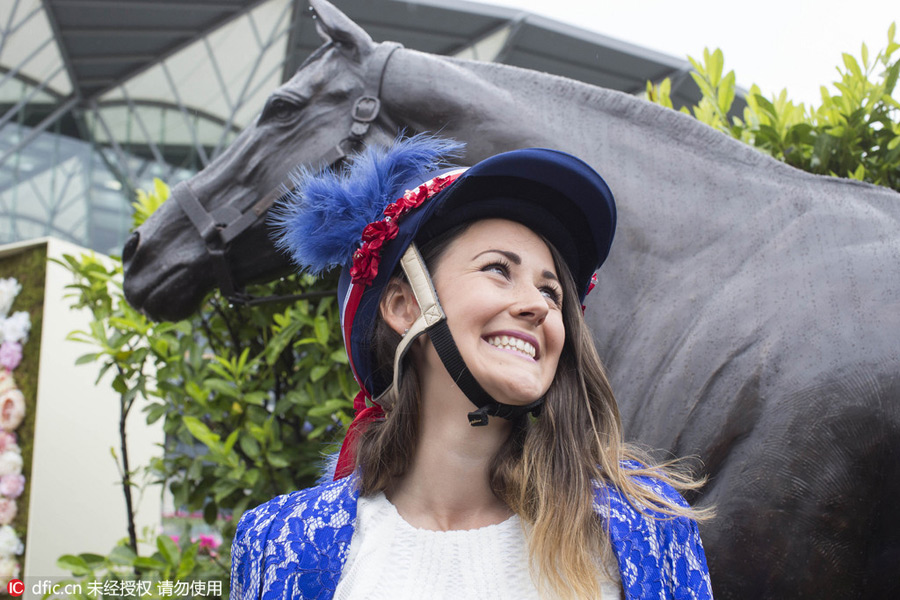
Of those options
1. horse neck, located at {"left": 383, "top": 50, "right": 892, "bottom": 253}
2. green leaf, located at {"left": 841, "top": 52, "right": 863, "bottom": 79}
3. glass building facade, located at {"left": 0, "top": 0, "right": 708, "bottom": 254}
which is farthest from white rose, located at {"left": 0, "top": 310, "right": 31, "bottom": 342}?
glass building facade, located at {"left": 0, "top": 0, "right": 708, "bottom": 254}

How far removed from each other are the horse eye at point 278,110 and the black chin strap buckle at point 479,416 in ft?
5.47

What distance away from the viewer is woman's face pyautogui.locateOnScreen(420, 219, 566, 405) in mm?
1481

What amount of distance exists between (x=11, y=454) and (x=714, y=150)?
4.09m

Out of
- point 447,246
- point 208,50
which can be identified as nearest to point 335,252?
point 447,246

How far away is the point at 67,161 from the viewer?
17.8 metres

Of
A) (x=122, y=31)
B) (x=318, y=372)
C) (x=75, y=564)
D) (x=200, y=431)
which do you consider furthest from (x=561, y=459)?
(x=122, y=31)

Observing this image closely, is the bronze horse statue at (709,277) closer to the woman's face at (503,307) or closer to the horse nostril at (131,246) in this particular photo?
the horse nostril at (131,246)

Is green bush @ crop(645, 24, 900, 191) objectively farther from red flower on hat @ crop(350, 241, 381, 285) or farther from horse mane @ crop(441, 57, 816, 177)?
red flower on hat @ crop(350, 241, 381, 285)

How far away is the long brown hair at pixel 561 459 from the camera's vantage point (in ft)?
4.52

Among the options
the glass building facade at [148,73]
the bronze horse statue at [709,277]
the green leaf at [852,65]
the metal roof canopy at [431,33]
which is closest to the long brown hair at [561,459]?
the bronze horse statue at [709,277]

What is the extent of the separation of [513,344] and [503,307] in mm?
76

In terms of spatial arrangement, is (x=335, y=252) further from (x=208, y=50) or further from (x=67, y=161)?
(x=67, y=161)

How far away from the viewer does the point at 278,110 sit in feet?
9.11

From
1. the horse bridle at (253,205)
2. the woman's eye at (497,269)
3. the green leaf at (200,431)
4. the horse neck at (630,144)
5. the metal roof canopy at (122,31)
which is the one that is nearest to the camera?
the woman's eye at (497,269)
